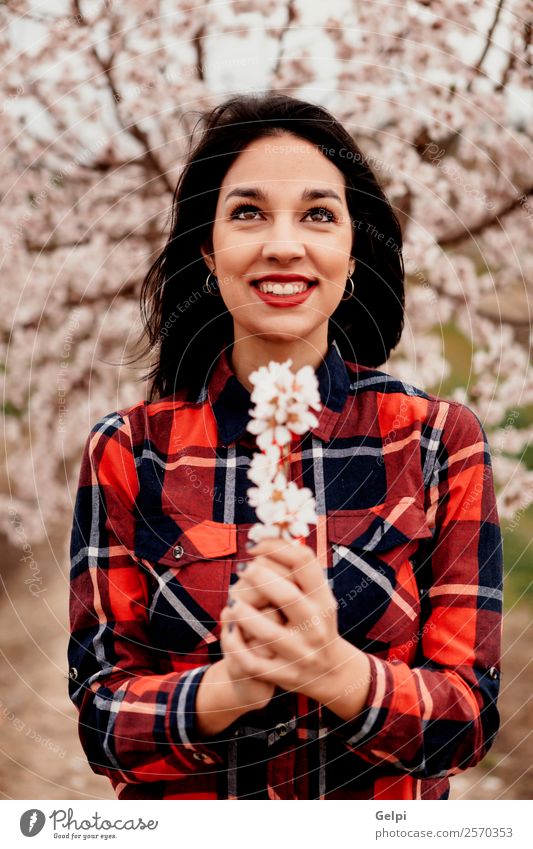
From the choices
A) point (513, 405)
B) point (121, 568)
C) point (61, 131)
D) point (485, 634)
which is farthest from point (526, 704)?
point (61, 131)

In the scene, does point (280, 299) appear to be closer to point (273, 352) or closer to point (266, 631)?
point (273, 352)

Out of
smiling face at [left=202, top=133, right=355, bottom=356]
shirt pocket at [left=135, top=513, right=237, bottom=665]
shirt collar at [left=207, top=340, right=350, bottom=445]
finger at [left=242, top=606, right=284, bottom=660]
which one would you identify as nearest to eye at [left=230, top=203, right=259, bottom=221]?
smiling face at [left=202, top=133, right=355, bottom=356]

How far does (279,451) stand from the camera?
110 cm

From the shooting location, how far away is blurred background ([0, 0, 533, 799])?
2.69 meters

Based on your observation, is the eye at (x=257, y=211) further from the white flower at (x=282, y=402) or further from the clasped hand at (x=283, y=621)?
the clasped hand at (x=283, y=621)

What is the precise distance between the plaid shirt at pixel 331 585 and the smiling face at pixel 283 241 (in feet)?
0.60

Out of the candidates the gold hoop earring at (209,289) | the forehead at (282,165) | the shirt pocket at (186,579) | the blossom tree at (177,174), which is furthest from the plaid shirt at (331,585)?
the blossom tree at (177,174)

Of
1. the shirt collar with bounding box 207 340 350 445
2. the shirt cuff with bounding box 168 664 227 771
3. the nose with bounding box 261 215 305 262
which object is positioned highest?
the nose with bounding box 261 215 305 262

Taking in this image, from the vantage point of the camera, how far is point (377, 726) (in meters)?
1.25

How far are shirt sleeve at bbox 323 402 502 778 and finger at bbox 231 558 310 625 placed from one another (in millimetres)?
189

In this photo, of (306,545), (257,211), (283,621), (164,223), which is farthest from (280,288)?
(164,223)

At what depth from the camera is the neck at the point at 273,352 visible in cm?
146

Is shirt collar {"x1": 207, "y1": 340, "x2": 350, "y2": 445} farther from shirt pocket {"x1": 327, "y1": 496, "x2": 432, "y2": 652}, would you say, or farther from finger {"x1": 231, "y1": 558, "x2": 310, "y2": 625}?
finger {"x1": 231, "y1": 558, "x2": 310, "y2": 625}
